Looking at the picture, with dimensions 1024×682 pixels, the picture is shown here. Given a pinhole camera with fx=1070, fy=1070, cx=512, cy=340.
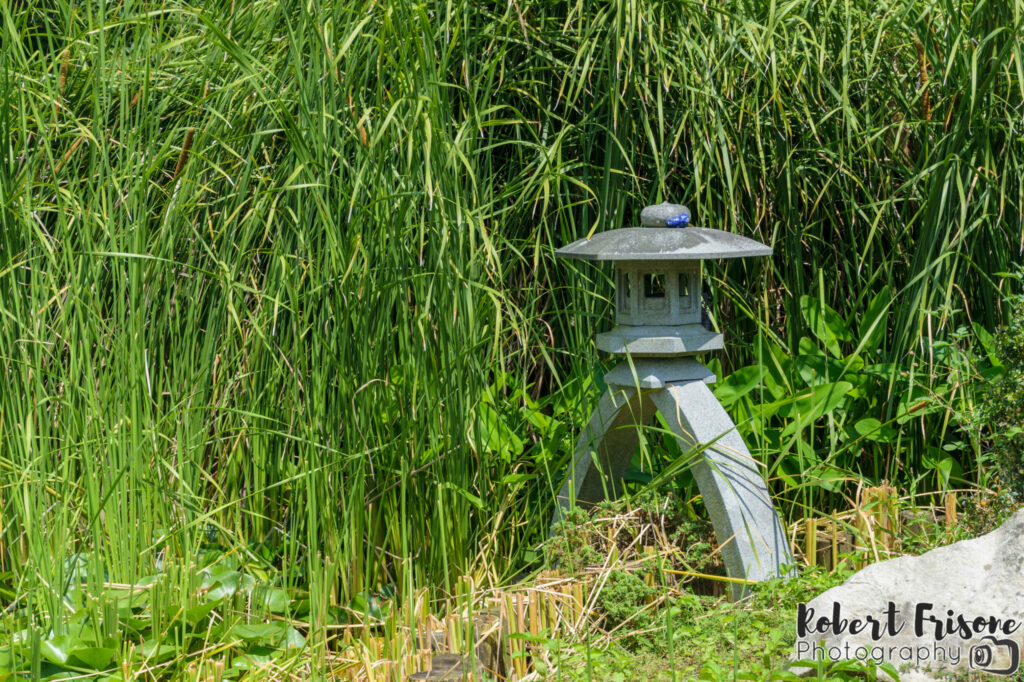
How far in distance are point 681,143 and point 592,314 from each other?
63 centimetres

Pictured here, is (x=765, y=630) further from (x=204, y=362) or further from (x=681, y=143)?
(x=681, y=143)

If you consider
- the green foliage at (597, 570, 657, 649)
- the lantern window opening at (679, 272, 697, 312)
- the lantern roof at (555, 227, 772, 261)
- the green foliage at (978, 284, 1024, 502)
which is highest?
the lantern roof at (555, 227, 772, 261)

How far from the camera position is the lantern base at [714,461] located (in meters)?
1.97

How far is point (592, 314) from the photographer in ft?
7.26

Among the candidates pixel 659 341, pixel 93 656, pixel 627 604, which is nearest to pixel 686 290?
pixel 659 341

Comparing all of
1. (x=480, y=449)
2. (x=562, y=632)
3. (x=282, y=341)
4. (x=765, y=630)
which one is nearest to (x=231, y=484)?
(x=282, y=341)

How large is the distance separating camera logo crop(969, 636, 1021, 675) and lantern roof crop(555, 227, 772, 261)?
748 mm

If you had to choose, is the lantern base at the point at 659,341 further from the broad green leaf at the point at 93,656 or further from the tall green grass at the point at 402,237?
the broad green leaf at the point at 93,656

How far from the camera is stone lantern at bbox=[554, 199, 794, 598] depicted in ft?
6.45

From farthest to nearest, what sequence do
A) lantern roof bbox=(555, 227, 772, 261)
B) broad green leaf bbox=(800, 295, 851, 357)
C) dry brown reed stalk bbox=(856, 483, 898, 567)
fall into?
broad green leaf bbox=(800, 295, 851, 357), dry brown reed stalk bbox=(856, 483, 898, 567), lantern roof bbox=(555, 227, 772, 261)

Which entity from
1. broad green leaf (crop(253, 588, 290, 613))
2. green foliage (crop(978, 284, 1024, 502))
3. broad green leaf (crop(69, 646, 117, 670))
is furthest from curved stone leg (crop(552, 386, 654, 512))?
broad green leaf (crop(69, 646, 117, 670))

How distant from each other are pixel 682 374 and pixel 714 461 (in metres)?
0.17

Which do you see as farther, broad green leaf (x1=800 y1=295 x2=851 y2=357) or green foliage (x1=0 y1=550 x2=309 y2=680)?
broad green leaf (x1=800 y1=295 x2=851 y2=357)

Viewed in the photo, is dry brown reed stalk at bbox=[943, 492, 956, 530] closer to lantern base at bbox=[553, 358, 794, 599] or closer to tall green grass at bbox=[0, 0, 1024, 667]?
tall green grass at bbox=[0, 0, 1024, 667]
